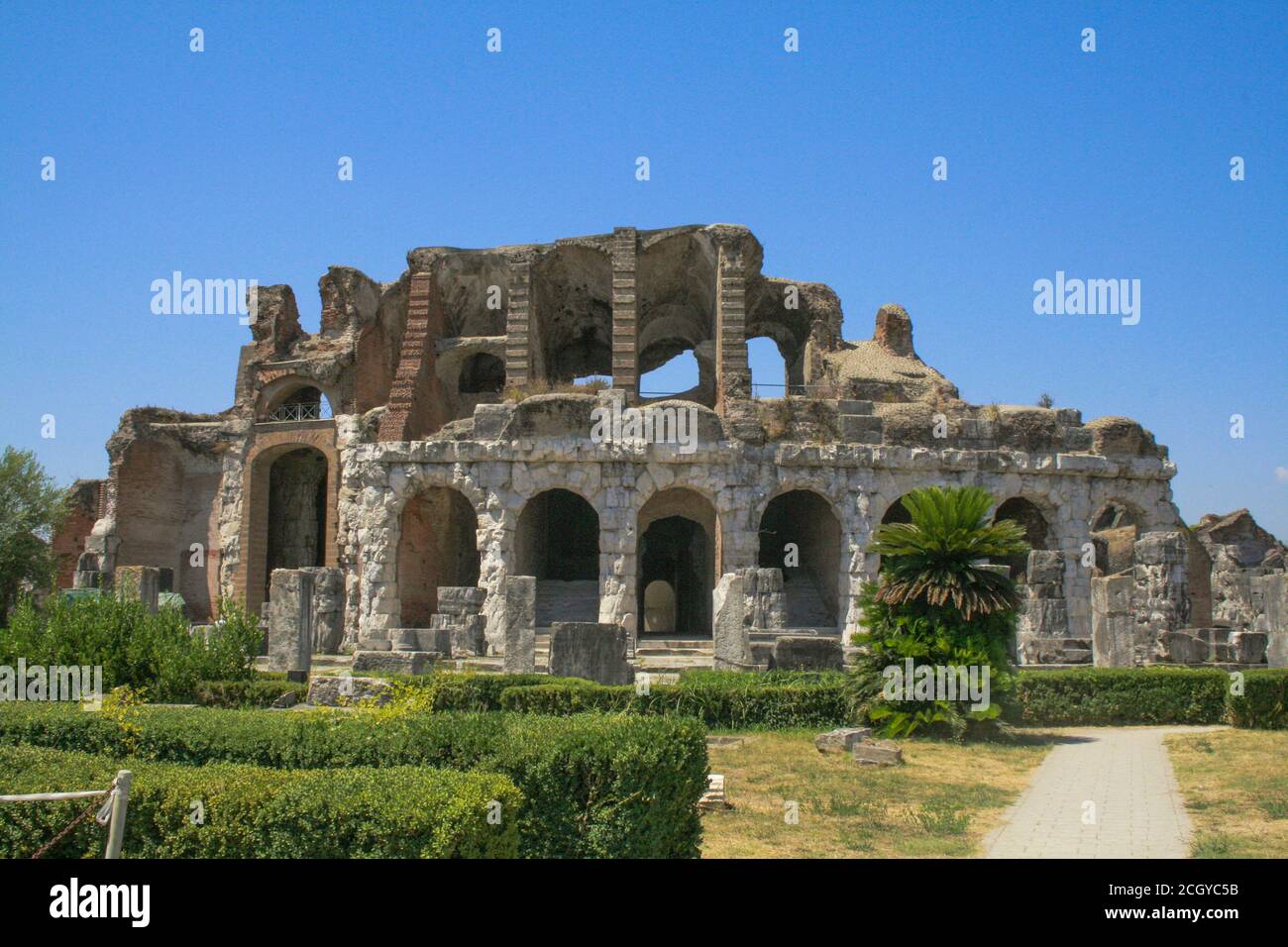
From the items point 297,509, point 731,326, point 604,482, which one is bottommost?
point 297,509

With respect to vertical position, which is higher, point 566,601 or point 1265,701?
point 566,601

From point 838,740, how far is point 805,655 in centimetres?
434

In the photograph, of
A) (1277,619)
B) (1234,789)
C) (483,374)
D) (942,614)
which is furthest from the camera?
(483,374)

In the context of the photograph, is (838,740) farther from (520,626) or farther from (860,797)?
(520,626)

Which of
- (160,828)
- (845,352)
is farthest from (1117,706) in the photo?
(845,352)

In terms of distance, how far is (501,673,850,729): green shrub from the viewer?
15516 millimetres

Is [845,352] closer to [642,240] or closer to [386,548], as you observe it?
[642,240]

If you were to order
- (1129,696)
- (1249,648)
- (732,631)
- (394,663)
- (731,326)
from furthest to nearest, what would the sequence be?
(731,326), (1249,648), (732,631), (394,663), (1129,696)

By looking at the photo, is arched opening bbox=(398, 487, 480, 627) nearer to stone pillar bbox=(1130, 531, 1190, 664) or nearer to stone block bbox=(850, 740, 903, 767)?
stone pillar bbox=(1130, 531, 1190, 664)

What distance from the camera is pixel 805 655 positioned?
1828 cm

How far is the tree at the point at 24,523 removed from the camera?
29.6 meters

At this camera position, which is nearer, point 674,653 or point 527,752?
point 527,752

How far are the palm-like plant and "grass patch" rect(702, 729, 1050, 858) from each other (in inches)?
76.2

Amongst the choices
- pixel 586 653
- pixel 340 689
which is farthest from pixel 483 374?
pixel 340 689
